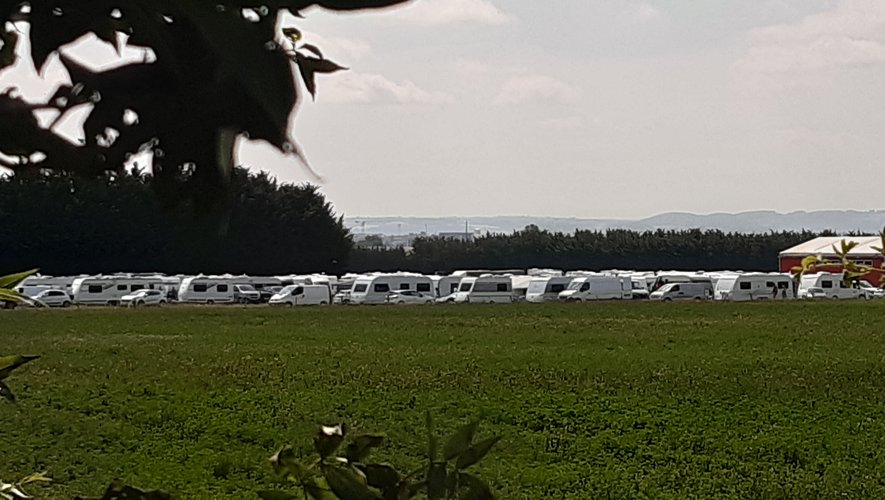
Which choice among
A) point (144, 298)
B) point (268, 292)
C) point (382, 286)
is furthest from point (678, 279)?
point (144, 298)

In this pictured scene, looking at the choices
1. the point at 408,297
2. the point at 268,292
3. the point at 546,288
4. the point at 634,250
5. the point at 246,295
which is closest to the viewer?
the point at 408,297

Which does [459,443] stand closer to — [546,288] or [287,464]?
[287,464]

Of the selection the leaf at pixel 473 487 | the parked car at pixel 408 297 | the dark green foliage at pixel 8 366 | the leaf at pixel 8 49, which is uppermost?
the leaf at pixel 8 49

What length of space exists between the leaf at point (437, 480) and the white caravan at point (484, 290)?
28435 mm

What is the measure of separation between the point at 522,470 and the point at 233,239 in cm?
670

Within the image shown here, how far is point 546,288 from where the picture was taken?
30109 mm

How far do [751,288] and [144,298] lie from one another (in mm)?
14047

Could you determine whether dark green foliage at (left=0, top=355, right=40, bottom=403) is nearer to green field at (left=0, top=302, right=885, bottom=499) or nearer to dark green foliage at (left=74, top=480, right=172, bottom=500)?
dark green foliage at (left=74, top=480, right=172, bottom=500)

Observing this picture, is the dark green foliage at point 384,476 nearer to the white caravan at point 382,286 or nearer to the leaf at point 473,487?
the leaf at point 473,487

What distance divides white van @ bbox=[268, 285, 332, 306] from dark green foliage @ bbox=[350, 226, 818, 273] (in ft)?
41.9

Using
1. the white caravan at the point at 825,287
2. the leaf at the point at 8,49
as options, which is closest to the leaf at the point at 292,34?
the leaf at the point at 8,49

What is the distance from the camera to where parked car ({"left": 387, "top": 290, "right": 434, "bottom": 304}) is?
29031 millimetres

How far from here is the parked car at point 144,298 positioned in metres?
27.3

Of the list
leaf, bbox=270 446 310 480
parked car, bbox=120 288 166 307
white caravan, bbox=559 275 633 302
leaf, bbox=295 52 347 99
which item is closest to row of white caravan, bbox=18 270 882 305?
white caravan, bbox=559 275 633 302
